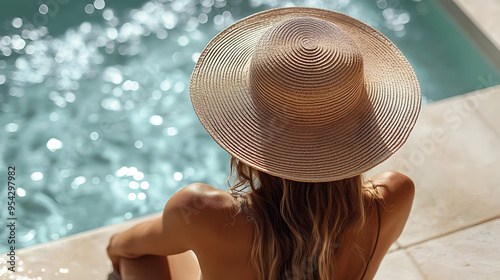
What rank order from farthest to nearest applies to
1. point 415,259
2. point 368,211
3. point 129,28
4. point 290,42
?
point 129,28
point 415,259
point 368,211
point 290,42

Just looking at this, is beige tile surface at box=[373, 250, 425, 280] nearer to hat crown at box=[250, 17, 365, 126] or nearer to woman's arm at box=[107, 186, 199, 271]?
woman's arm at box=[107, 186, 199, 271]

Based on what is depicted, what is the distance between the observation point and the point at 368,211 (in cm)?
131

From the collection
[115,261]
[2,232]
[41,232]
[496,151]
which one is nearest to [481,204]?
[496,151]

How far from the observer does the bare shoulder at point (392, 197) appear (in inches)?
52.1

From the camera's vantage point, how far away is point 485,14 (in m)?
3.07

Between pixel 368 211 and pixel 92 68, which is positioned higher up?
pixel 92 68

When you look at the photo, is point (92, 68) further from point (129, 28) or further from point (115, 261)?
point (115, 261)

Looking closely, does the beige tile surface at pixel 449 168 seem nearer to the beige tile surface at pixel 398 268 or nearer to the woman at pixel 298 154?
the beige tile surface at pixel 398 268

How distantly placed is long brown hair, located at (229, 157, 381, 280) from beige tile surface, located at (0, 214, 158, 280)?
97cm

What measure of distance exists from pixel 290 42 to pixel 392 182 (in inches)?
17.8

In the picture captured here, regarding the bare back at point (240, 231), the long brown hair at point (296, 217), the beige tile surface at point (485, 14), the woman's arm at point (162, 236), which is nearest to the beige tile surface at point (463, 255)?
the bare back at point (240, 231)

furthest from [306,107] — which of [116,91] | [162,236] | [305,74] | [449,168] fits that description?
[116,91]

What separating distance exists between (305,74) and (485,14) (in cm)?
237

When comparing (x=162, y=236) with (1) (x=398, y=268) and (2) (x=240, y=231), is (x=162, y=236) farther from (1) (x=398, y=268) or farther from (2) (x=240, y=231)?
(1) (x=398, y=268)
